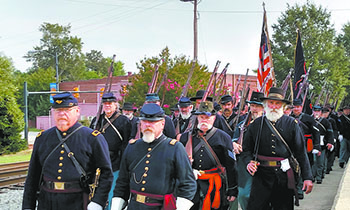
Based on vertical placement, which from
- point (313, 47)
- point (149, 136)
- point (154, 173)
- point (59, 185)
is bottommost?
point (59, 185)

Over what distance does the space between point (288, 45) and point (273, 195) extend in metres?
32.4

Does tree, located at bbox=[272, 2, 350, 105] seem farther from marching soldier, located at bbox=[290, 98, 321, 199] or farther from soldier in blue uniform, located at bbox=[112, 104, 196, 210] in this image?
soldier in blue uniform, located at bbox=[112, 104, 196, 210]

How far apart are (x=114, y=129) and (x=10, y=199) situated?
3.96m

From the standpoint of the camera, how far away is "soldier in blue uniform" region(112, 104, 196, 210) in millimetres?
4051

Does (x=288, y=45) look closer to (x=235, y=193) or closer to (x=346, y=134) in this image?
(x=346, y=134)

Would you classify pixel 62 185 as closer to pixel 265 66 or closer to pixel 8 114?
pixel 265 66

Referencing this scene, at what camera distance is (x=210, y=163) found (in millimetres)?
5648

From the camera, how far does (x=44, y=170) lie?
4434 mm

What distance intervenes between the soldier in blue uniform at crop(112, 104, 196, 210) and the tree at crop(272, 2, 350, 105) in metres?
31.7

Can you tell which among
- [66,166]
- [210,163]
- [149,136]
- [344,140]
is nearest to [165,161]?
[149,136]

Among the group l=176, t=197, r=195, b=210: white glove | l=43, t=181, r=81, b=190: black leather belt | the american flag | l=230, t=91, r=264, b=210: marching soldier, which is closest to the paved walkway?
l=230, t=91, r=264, b=210: marching soldier

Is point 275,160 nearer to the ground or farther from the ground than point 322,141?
farther from the ground

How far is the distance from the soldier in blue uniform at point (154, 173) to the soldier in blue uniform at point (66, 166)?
35 centimetres

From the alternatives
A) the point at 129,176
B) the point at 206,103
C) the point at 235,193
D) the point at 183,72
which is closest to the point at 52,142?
the point at 129,176
